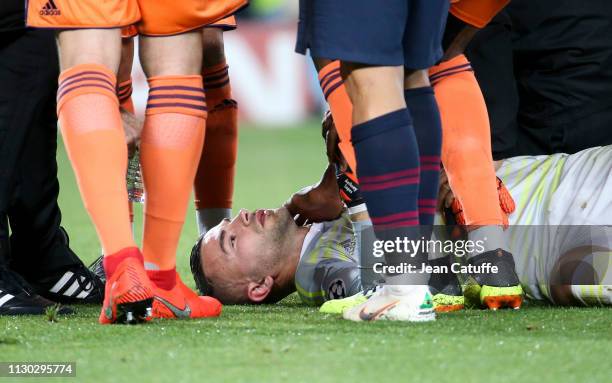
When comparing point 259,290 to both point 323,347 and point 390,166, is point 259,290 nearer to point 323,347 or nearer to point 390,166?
point 390,166

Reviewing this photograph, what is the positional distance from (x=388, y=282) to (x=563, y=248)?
720 mm

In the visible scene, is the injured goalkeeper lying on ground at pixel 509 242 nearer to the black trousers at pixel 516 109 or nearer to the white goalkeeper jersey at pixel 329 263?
the white goalkeeper jersey at pixel 329 263

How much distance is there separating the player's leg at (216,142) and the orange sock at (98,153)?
35.3 inches

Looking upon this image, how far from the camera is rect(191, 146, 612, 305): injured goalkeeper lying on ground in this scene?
2988mm

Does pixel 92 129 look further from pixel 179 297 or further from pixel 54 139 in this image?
pixel 54 139

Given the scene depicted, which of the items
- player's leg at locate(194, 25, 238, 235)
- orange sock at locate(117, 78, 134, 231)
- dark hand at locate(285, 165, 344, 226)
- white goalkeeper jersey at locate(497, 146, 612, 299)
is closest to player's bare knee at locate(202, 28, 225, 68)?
player's leg at locate(194, 25, 238, 235)

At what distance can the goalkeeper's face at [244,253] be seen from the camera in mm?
3170

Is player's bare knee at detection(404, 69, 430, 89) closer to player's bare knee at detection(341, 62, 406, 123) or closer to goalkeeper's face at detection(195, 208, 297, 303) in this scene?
player's bare knee at detection(341, 62, 406, 123)

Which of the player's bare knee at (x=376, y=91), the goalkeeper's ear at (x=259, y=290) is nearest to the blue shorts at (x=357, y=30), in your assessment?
the player's bare knee at (x=376, y=91)

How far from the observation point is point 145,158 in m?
2.59

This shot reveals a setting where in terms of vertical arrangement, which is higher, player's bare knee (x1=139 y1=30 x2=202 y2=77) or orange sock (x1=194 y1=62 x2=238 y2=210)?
player's bare knee (x1=139 y1=30 x2=202 y2=77)

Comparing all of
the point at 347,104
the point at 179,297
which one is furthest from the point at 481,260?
the point at 179,297

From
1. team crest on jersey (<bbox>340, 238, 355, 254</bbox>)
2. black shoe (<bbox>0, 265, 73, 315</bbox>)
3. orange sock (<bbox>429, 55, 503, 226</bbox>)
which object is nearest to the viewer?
black shoe (<bbox>0, 265, 73, 315</bbox>)

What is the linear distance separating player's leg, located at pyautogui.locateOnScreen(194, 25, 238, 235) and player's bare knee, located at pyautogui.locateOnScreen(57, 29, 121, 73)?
2.64 ft
